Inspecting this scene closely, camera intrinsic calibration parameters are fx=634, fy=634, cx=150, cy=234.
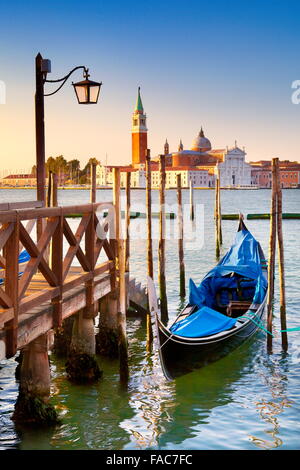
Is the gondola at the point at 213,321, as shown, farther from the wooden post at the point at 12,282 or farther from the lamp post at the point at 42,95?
the lamp post at the point at 42,95

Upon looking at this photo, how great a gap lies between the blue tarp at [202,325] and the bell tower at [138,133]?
264ft

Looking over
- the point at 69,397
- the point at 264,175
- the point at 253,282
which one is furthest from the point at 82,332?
the point at 264,175

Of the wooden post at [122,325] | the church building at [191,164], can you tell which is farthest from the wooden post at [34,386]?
the church building at [191,164]

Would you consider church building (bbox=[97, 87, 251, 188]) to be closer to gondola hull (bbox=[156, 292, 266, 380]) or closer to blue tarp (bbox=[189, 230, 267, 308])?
blue tarp (bbox=[189, 230, 267, 308])

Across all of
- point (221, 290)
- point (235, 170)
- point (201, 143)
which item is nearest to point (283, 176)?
point (235, 170)

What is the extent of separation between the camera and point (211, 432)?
4.05 meters

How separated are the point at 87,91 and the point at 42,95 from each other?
13.3 inches

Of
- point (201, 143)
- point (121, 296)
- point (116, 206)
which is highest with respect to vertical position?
point (201, 143)

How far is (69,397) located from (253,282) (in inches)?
108

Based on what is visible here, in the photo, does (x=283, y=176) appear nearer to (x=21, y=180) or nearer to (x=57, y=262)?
(x=21, y=180)

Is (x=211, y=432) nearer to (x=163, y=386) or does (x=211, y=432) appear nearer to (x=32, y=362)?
(x=163, y=386)

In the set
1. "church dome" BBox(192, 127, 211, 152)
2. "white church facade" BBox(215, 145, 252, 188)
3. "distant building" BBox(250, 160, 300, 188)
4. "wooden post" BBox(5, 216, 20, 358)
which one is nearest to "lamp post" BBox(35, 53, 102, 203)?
"wooden post" BBox(5, 216, 20, 358)

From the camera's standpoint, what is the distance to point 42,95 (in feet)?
15.6

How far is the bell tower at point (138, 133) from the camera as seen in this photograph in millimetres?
84562
